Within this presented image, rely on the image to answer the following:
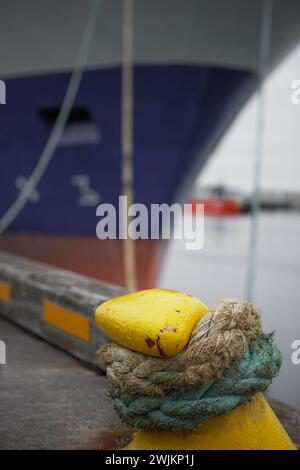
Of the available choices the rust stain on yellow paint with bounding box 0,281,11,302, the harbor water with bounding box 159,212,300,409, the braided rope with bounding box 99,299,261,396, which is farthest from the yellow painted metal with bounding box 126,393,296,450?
the harbor water with bounding box 159,212,300,409

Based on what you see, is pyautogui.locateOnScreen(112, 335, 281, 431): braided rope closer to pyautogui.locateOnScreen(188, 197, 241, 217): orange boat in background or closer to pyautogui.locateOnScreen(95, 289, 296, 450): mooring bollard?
pyautogui.locateOnScreen(95, 289, 296, 450): mooring bollard

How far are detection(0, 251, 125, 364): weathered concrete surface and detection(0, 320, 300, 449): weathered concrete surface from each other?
4.7 inches

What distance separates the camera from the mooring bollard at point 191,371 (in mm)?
1677

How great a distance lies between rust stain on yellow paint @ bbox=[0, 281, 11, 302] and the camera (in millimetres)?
4059

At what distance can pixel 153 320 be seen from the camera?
1.69 meters

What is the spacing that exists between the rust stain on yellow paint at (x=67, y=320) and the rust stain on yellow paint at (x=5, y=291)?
0.60 metres

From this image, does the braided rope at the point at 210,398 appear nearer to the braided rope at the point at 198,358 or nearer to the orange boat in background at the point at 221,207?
the braided rope at the point at 198,358

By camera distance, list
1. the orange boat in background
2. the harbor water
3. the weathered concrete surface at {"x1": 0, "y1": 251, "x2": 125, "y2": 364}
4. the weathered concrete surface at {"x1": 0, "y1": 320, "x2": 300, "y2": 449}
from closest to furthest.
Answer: the weathered concrete surface at {"x1": 0, "y1": 320, "x2": 300, "y2": 449} → the weathered concrete surface at {"x1": 0, "y1": 251, "x2": 125, "y2": 364} → the harbor water → the orange boat in background

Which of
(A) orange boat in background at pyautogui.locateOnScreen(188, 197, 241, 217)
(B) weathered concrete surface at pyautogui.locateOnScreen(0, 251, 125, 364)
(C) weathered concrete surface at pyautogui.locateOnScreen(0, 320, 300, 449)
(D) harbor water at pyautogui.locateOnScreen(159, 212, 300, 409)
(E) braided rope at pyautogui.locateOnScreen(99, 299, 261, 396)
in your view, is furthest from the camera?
(A) orange boat in background at pyautogui.locateOnScreen(188, 197, 241, 217)

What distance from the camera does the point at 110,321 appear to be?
70.8 inches

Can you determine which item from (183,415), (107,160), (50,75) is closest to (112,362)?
(183,415)

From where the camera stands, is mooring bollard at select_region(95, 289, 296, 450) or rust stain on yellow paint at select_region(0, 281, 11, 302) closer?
mooring bollard at select_region(95, 289, 296, 450)

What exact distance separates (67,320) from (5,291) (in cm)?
97

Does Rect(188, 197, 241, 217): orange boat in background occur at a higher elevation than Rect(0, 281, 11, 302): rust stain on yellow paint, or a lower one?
higher
